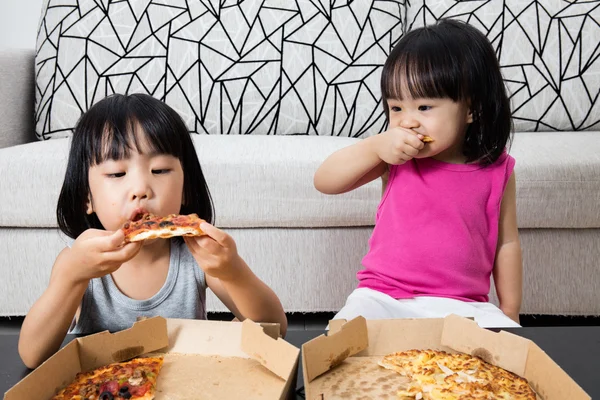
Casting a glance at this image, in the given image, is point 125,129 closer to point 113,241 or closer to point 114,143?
point 114,143

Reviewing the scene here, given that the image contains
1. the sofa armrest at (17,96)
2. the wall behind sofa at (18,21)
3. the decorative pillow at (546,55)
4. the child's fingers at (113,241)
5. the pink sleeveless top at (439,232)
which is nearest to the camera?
the child's fingers at (113,241)

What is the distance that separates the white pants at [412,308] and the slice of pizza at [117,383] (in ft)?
1.73

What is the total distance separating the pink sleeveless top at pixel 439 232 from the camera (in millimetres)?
1319

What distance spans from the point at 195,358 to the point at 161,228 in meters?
0.18

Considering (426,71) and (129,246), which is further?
(426,71)

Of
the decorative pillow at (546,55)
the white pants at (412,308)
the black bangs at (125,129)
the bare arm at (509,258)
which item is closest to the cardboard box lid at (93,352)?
the black bangs at (125,129)

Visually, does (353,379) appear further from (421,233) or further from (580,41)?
(580,41)

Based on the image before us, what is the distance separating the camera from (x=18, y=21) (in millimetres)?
3068

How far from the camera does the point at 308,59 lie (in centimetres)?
237

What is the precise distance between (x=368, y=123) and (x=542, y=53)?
0.70 m

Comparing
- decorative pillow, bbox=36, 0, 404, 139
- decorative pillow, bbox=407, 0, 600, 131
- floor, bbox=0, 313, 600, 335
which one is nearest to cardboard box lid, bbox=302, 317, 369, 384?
floor, bbox=0, 313, 600, 335

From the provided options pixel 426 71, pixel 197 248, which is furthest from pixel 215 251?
pixel 426 71

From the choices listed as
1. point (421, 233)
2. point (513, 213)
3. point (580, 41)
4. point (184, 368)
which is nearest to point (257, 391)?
point (184, 368)

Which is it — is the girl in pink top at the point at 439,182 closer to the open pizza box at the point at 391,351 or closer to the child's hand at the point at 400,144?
the child's hand at the point at 400,144
